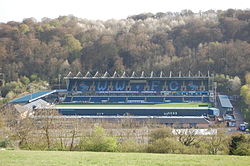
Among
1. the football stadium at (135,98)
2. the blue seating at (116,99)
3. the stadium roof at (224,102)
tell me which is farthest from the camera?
the blue seating at (116,99)

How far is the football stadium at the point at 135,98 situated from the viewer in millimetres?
30828

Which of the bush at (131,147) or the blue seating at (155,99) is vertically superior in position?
the bush at (131,147)

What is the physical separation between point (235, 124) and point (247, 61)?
17.0 metres

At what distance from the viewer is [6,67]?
50.8 metres

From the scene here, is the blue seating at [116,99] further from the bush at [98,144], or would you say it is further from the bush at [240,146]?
the bush at [240,146]

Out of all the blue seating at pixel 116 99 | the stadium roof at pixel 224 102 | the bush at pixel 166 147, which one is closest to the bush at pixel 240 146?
the bush at pixel 166 147

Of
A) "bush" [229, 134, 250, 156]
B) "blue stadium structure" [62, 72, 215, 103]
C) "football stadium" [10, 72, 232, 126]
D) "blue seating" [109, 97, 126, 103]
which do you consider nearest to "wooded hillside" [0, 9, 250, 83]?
"football stadium" [10, 72, 232, 126]

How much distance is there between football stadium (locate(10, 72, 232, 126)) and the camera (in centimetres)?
3083

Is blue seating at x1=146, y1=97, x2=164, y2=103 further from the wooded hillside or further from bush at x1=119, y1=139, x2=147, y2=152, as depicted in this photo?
bush at x1=119, y1=139, x2=147, y2=152

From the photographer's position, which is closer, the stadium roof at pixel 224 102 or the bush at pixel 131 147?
the bush at pixel 131 147

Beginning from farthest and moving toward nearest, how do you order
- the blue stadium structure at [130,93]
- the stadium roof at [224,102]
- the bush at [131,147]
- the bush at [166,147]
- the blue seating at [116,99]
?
the blue seating at [116,99]
the blue stadium structure at [130,93]
the stadium roof at [224,102]
the bush at [131,147]
the bush at [166,147]

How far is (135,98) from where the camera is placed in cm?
3888

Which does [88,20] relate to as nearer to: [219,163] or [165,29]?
[165,29]

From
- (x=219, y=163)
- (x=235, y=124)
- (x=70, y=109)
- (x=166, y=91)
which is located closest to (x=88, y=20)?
(x=166, y=91)
